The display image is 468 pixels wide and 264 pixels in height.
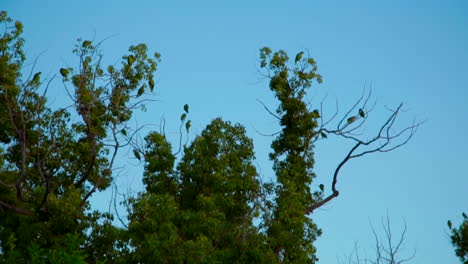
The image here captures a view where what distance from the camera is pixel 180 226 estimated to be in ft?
48.4

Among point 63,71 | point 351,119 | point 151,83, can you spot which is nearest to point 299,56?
point 351,119

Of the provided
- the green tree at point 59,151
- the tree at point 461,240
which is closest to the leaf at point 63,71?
the green tree at point 59,151

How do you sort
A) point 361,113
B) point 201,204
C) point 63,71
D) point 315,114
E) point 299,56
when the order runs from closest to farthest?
1. point 201,204
2. point 63,71
3. point 361,113
4. point 315,114
5. point 299,56

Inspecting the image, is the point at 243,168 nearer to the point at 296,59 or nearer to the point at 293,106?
the point at 293,106

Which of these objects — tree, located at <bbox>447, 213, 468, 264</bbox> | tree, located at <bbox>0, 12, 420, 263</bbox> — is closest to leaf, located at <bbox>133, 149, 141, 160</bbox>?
tree, located at <bbox>0, 12, 420, 263</bbox>

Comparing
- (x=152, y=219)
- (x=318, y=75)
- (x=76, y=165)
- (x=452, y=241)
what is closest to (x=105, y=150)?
(x=76, y=165)

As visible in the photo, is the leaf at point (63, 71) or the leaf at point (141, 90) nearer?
the leaf at point (63, 71)

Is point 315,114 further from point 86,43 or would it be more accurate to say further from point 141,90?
point 86,43

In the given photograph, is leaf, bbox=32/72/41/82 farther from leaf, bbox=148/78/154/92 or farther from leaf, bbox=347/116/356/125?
leaf, bbox=347/116/356/125

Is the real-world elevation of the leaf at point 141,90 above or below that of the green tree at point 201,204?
above

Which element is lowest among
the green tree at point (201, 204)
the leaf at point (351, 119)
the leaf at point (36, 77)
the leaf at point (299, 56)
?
the green tree at point (201, 204)

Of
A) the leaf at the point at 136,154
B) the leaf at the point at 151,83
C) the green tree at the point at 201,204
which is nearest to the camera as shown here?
the green tree at the point at 201,204

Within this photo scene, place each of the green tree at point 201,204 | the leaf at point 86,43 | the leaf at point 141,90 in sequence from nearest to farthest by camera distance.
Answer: the green tree at point 201,204
the leaf at point 86,43
the leaf at point 141,90

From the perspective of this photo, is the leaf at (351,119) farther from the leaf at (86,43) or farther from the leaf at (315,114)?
the leaf at (86,43)
